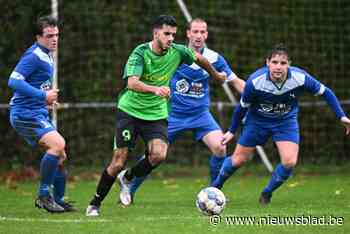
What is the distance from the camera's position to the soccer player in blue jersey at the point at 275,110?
400 inches

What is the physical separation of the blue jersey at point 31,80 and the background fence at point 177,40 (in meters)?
5.05

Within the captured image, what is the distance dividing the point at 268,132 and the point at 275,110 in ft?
0.98

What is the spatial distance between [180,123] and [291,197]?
1.60m

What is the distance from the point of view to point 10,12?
14.7 m

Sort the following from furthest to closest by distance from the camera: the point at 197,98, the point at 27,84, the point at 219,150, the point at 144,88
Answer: the point at 197,98 → the point at 219,150 → the point at 27,84 → the point at 144,88

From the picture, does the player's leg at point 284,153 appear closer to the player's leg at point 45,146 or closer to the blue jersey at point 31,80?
the player's leg at point 45,146

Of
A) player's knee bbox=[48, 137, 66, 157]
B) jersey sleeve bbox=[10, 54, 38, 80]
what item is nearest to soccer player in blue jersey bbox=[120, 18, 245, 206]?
player's knee bbox=[48, 137, 66, 157]

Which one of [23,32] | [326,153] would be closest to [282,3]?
[326,153]

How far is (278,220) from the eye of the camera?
8.64 metres

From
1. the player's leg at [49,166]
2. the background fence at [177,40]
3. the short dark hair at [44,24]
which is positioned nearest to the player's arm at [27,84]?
the short dark hair at [44,24]

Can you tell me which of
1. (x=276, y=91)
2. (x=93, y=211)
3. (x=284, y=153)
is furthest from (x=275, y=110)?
(x=93, y=211)

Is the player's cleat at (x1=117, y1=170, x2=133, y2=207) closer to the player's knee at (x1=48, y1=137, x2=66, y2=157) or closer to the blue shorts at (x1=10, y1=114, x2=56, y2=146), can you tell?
the player's knee at (x1=48, y1=137, x2=66, y2=157)

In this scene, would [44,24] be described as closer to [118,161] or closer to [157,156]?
[118,161]

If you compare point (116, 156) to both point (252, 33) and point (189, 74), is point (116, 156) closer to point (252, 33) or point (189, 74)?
point (189, 74)
